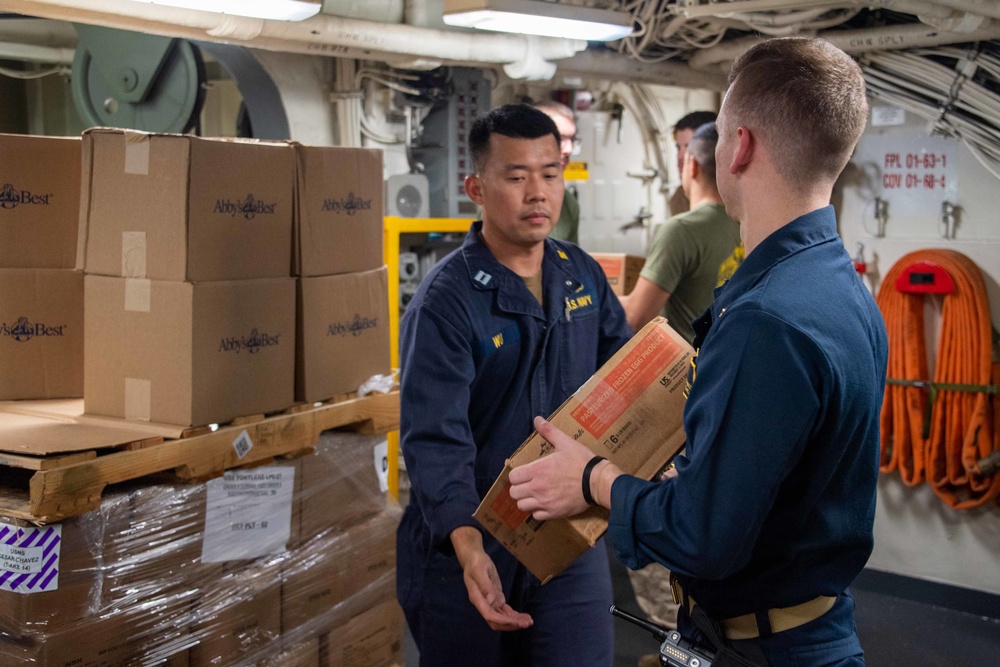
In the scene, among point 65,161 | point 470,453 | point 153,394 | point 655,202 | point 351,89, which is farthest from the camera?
point 655,202

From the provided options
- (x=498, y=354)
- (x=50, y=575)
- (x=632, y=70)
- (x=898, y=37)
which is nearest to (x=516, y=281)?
(x=498, y=354)

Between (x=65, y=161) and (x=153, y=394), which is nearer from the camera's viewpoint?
(x=153, y=394)

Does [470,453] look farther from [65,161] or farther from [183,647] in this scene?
[65,161]

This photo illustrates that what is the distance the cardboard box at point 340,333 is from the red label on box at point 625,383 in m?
1.10

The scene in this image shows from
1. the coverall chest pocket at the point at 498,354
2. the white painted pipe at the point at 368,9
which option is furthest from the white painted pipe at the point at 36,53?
the coverall chest pocket at the point at 498,354

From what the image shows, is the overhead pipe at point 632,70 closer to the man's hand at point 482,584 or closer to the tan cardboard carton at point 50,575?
the man's hand at point 482,584

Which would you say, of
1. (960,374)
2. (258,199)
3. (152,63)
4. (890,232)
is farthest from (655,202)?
(258,199)

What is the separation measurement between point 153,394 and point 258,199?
22.0 inches

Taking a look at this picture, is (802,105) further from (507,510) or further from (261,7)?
(261,7)

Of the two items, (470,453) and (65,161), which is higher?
(65,161)

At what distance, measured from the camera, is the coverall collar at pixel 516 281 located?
7.61 ft

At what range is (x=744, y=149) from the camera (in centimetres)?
149

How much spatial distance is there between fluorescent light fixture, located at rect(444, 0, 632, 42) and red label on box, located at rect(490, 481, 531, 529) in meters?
2.16

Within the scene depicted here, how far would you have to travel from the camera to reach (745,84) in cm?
150
